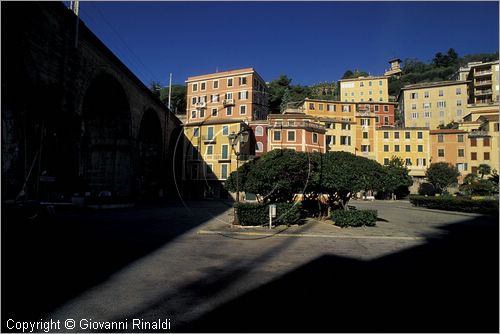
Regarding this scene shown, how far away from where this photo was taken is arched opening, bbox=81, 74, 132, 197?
3588 cm

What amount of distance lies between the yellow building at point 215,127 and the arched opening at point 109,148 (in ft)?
26.3

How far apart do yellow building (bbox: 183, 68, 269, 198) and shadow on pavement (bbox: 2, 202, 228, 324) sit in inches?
1005

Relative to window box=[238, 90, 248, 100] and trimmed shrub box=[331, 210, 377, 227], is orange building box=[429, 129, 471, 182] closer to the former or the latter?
window box=[238, 90, 248, 100]

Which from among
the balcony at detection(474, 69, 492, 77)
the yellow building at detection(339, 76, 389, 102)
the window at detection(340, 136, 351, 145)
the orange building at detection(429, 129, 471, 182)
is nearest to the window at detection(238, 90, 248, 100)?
the window at detection(340, 136, 351, 145)

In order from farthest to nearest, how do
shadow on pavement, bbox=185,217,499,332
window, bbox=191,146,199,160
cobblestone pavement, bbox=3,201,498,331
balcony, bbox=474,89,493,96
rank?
balcony, bbox=474,89,493,96, window, bbox=191,146,199,160, cobblestone pavement, bbox=3,201,498,331, shadow on pavement, bbox=185,217,499,332

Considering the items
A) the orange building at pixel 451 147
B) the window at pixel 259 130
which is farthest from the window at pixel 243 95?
the orange building at pixel 451 147

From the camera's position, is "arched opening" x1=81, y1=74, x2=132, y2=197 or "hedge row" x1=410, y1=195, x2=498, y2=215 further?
"arched opening" x1=81, y1=74, x2=132, y2=197

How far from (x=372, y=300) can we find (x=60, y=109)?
2383cm

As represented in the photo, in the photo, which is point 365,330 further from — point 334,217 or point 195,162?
point 195,162

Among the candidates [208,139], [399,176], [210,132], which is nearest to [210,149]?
[208,139]

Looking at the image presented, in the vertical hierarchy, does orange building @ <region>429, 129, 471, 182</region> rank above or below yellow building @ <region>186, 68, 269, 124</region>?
below

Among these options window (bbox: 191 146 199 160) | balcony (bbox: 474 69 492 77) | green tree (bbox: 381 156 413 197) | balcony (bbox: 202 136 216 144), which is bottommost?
green tree (bbox: 381 156 413 197)

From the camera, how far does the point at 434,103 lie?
86062mm

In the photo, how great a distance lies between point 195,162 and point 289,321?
50.9 m
